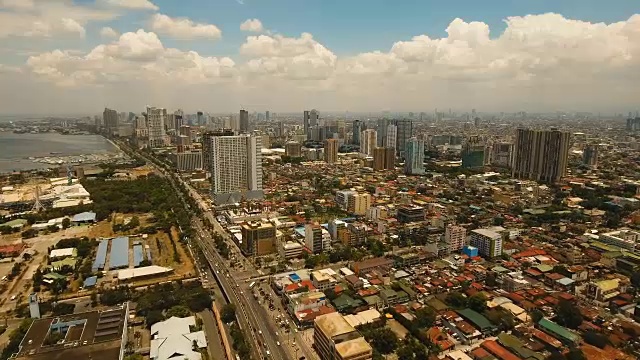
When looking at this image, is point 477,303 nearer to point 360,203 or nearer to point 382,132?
point 360,203

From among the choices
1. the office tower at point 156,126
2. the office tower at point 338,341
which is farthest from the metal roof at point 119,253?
the office tower at point 156,126

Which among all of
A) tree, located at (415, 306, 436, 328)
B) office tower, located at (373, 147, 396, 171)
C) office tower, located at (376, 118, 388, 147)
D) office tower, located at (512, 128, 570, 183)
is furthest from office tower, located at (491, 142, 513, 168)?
tree, located at (415, 306, 436, 328)

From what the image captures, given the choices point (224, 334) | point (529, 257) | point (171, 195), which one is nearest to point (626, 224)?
point (529, 257)

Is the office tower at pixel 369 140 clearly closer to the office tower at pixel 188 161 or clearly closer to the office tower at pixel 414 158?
the office tower at pixel 414 158

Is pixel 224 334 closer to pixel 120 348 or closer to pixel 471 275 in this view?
pixel 120 348

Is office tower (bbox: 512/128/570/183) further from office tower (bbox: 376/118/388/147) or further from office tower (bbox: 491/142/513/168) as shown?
office tower (bbox: 376/118/388/147)
